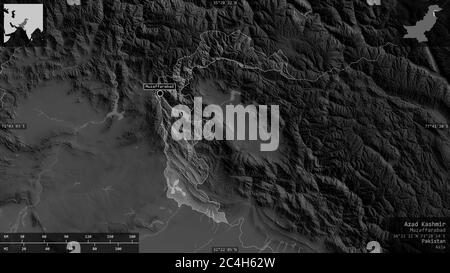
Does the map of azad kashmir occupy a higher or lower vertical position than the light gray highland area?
lower

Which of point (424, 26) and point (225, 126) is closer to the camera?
point (225, 126)

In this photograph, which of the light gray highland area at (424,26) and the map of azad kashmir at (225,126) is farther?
the light gray highland area at (424,26)

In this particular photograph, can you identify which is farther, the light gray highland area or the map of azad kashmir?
the light gray highland area

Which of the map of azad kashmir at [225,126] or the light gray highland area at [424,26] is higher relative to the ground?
the light gray highland area at [424,26]

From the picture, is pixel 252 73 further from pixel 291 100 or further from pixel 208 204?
pixel 208 204

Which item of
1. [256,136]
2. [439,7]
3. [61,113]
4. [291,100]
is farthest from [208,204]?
[439,7]
